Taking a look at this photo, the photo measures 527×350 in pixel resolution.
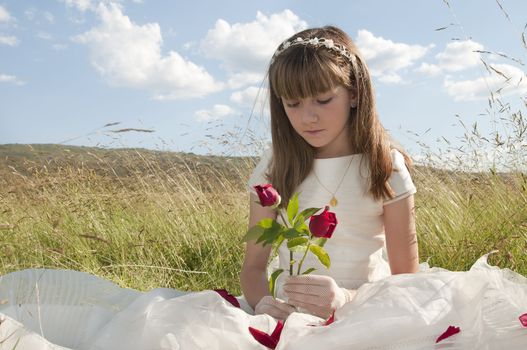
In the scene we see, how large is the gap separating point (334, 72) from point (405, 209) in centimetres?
62

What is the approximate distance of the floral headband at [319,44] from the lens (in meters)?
2.26

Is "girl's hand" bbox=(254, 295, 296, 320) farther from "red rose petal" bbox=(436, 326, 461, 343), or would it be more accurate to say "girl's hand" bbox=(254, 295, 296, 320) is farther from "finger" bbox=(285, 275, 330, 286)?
"red rose petal" bbox=(436, 326, 461, 343)

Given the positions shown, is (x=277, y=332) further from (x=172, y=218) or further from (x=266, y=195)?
(x=172, y=218)

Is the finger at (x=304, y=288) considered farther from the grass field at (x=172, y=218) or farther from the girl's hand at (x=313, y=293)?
the grass field at (x=172, y=218)

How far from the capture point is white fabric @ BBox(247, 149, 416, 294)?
7.34ft

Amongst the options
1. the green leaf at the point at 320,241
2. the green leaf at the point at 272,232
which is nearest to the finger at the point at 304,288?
the green leaf at the point at 320,241

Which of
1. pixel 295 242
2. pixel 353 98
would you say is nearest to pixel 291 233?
pixel 295 242

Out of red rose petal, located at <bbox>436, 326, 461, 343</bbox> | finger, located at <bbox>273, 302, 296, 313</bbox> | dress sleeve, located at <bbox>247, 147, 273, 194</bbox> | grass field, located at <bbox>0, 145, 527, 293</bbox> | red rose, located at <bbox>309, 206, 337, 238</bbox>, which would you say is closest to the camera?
red rose, located at <bbox>309, 206, 337, 238</bbox>

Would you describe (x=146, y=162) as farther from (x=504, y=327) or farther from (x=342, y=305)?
(x=504, y=327)

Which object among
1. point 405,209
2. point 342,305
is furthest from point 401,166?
point 342,305

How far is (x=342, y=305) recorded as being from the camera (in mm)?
1773

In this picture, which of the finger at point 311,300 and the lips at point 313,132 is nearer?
the finger at point 311,300

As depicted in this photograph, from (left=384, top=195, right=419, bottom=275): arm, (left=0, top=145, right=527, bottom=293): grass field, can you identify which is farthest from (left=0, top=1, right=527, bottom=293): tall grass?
(left=384, top=195, right=419, bottom=275): arm

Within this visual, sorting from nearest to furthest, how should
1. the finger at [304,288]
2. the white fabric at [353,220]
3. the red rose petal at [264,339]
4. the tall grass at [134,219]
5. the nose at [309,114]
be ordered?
the red rose petal at [264,339] < the finger at [304,288] < the nose at [309,114] < the white fabric at [353,220] < the tall grass at [134,219]
